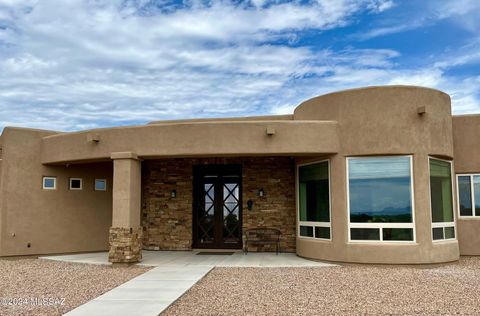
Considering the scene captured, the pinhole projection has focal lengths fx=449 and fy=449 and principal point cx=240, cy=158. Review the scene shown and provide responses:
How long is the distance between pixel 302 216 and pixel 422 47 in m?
6.61

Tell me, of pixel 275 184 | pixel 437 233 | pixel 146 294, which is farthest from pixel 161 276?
pixel 437 233

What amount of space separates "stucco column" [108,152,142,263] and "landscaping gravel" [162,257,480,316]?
2.44 meters

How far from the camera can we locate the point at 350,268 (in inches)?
424

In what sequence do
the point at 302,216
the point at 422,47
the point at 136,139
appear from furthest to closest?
the point at 422,47, the point at 302,216, the point at 136,139

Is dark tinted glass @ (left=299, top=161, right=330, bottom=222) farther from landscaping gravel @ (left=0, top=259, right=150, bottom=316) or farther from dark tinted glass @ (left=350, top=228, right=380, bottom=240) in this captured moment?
landscaping gravel @ (left=0, top=259, right=150, bottom=316)

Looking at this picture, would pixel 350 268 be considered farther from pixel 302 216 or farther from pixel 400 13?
pixel 400 13

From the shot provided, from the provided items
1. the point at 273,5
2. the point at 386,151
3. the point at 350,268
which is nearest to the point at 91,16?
the point at 273,5

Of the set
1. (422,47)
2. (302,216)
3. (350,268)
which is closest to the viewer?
(350,268)

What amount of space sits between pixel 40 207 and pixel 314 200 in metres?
8.09

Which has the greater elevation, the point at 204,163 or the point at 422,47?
the point at 422,47

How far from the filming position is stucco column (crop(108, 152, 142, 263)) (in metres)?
11.3

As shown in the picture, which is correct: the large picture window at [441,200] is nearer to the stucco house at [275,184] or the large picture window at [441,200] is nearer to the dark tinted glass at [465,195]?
the stucco house at [275,184]

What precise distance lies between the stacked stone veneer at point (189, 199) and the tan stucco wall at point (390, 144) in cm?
249

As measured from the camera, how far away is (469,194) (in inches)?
517
